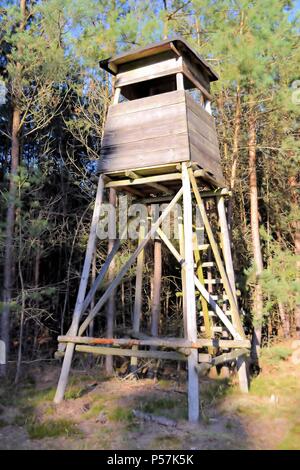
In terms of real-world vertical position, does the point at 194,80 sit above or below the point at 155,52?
→ below

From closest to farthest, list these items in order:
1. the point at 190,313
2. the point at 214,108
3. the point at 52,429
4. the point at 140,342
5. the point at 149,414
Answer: the point at 52,429 → the point at 149,414 → the point at 190,313 → the point at 140,342 → the point at 214,108

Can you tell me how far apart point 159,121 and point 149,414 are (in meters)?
4.62

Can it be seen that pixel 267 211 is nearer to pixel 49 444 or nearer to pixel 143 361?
pixel 143 361

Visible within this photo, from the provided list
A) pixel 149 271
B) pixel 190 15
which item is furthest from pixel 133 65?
pixel 149 271

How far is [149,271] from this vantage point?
1010 centimetres

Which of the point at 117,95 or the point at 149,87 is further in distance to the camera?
the point at 149,87

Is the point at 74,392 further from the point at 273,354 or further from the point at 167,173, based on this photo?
the point at 273,354

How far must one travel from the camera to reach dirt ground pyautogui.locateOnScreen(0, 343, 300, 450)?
16.0 ft

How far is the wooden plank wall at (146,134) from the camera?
6617mm

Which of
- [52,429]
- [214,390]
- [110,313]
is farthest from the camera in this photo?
[110,313]

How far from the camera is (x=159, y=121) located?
6.88m

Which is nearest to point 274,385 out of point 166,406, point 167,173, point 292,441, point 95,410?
point 166,406

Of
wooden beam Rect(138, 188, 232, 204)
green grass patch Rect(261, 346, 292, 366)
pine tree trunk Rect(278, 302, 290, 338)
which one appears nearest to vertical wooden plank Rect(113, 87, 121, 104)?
wooden beam Rect(138, 188, 232, 204)

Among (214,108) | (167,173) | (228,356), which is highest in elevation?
(214,108)
